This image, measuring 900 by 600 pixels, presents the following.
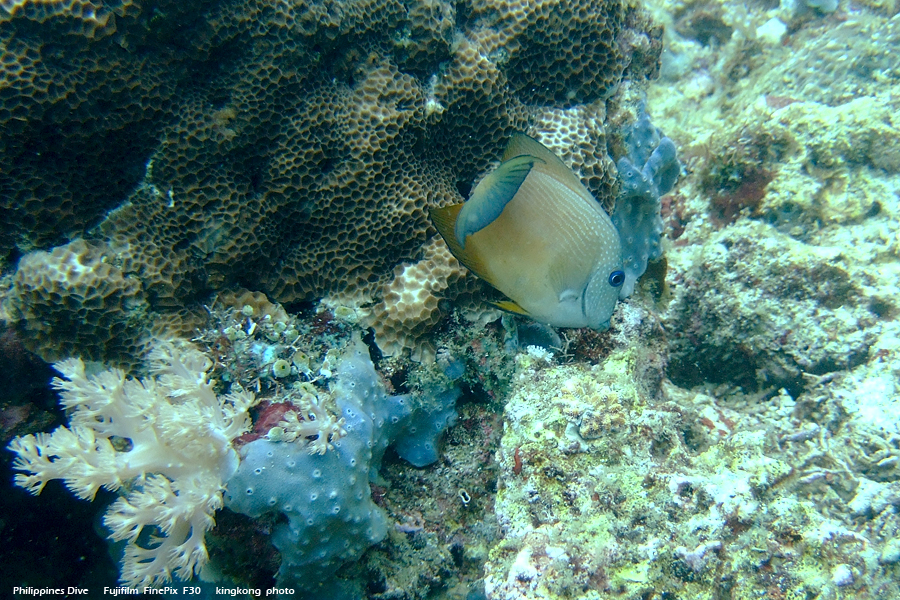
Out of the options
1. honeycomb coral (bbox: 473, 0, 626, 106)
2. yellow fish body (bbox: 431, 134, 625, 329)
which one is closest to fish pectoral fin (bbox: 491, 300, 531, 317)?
yellow fish body (bbox: 431, 134, 625, 329)

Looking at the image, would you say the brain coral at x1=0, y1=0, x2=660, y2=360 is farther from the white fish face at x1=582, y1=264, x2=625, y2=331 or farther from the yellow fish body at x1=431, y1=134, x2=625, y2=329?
the white fish face at x1=582, y1=264, x2=625, y2=331

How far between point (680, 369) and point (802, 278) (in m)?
1.18

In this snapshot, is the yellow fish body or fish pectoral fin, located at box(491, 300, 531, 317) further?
fish pectoral fin, located at box(491, 300, 531, 317)

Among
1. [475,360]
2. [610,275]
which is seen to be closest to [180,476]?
[475,360]

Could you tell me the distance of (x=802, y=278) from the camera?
3.48 metres

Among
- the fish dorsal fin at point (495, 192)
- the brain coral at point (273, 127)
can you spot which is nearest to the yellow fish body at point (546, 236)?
the fish dorsal fin at point (495, 192)

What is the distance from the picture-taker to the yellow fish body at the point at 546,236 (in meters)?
1.87

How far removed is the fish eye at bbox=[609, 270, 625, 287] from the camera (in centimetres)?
184

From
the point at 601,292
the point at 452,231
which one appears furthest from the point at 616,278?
the point at 452,231

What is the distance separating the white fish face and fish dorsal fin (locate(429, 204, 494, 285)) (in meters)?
0.45

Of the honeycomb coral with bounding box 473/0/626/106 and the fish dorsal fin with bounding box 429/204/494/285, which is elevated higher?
the honeycomb coral with bounding box 473/0/626/106

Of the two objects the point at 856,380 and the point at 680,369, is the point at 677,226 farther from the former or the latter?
the point at 856,380

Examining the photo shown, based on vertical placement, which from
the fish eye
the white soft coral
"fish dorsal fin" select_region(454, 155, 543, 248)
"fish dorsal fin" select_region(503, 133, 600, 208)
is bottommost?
the white soft coral

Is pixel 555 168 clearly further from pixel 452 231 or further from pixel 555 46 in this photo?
pixel 555 46
